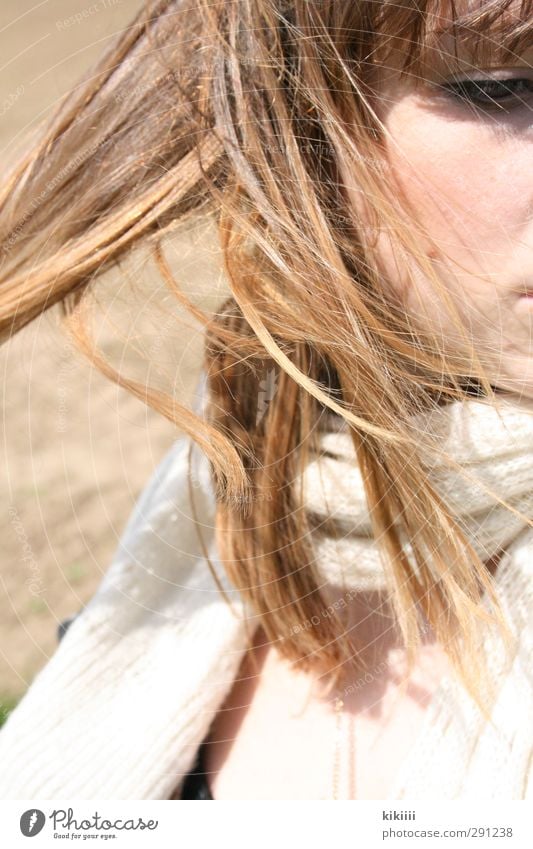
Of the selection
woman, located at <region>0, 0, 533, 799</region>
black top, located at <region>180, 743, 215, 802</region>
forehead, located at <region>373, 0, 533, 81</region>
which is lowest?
black top, located at <region>180, 743, 215, 802</region>

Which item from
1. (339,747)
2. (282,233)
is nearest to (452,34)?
(282,233)

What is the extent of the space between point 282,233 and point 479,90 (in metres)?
0.14

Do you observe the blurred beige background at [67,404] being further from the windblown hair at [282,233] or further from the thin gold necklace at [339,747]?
the thin gold necklace at [339,747]

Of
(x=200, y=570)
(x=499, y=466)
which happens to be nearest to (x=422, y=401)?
(x=499, y=466)

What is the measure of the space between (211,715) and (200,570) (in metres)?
0.13

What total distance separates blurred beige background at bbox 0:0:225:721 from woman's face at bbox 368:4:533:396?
0.15 metres

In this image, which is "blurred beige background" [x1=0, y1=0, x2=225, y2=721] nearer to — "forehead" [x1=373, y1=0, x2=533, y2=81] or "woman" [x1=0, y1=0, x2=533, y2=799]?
"woman" [x1=0, y1=0, x2=533, y2=799]

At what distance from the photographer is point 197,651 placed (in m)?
0.64

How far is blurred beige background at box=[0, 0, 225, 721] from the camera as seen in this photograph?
1.85 ft

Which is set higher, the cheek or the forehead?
the forehead

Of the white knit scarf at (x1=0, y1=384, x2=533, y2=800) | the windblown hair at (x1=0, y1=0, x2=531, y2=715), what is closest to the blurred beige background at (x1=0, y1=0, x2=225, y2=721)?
the windblown hair at (x1=0, y1=0, x2=531, y2=715)

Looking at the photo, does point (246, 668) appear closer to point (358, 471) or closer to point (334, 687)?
point (334, 687)

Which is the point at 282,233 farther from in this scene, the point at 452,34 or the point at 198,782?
the point at 198,782

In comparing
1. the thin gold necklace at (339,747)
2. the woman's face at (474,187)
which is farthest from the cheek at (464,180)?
the thin gold necklace at (339,747)
